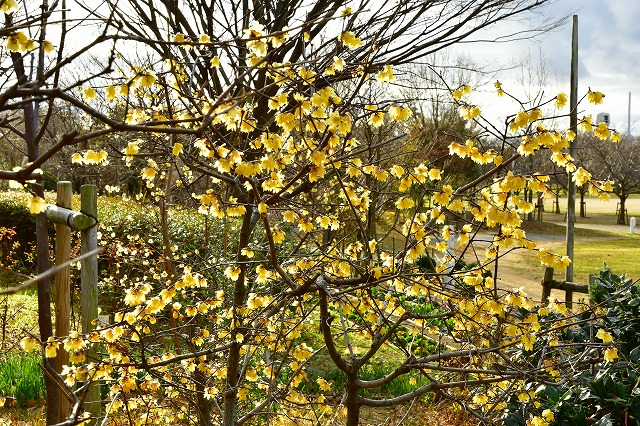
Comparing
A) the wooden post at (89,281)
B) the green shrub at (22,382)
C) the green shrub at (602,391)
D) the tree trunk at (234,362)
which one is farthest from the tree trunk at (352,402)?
the green shrub at (22,382)

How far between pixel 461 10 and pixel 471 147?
2.70 meters

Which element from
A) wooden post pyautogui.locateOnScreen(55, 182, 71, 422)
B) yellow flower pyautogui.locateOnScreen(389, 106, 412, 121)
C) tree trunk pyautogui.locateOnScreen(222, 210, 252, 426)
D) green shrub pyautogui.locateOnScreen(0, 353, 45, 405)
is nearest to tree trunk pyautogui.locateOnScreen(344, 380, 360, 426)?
tree trunk pyautogui.locateOnScreen(222, 210, 252, 426)

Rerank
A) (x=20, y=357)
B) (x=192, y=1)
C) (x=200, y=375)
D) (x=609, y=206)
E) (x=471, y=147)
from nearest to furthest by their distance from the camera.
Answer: (x=471, y=147) < (x=200, y=375) < (x=192, y=1) < (x=20, y=357) < (x=609, y=206)

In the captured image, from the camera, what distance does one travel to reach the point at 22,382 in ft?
15.4

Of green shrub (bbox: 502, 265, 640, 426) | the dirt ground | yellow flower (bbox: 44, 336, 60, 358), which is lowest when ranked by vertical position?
the dirt ground

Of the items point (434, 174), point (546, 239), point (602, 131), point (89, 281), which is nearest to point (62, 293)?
point (89, 281)

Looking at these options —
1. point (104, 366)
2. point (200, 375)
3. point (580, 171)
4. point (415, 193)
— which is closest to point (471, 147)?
point (580, 171)

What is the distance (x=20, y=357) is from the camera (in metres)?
5.08

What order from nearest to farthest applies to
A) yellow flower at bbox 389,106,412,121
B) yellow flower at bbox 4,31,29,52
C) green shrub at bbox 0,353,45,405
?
yellow flower at bbox 4,31,29,52 → yellow flower at bbox 389,106,412,121 → green shrub at bbox 0,353,45,405

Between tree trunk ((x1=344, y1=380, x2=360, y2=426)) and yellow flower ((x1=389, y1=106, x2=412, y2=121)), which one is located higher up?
yellow flower ((x1=389, y1=106, x2=412, y2=121))

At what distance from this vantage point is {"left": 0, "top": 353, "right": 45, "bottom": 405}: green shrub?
4668mm

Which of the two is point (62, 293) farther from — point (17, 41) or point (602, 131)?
point (602, 131)

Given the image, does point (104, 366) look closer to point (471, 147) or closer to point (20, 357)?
point (471, 147)

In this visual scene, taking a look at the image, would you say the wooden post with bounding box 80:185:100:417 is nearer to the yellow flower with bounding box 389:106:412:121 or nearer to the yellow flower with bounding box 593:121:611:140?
the yellow flower with bounding box 389:106:412:121
